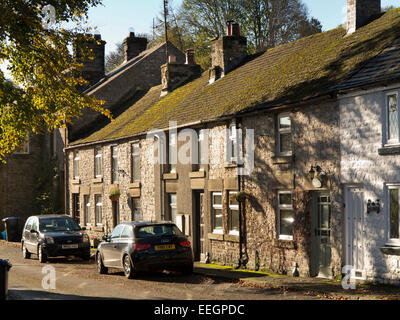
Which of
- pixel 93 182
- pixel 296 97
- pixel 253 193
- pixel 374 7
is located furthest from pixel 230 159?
pixel 93 182

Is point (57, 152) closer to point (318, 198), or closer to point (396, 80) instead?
point (318, 198)

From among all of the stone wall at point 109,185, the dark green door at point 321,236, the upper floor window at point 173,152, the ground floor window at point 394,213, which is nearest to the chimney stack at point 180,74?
the stone wall at point 109,185

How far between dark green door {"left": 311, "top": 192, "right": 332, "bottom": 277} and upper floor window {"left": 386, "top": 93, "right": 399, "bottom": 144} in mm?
2779

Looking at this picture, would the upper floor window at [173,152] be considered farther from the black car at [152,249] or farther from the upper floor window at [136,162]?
the black car at [152,249]

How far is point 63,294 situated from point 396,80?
9306mm

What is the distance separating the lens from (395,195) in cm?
1558

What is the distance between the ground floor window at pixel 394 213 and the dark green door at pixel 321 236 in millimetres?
2274

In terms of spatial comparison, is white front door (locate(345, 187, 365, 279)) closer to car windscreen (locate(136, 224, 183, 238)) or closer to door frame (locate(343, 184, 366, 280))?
door frame (locate(343, 184, 366, 280))

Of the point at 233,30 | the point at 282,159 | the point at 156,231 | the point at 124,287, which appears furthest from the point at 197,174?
the point at 124,287

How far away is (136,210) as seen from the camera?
2997 centimetres

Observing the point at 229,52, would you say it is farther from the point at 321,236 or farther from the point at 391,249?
the point at 391,249

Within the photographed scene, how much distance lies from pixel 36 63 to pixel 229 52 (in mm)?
9100

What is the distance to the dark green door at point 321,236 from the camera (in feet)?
58.0

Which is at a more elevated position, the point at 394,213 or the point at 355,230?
the point at 394,213
